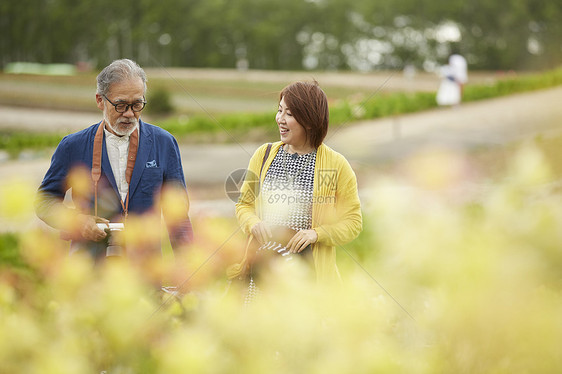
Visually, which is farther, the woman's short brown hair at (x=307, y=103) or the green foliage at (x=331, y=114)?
the green foliage at (x=331, y=114)

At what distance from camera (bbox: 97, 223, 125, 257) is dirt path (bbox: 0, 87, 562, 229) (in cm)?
354

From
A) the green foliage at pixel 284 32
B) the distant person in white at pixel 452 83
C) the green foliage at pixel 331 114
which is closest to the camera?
the green foliage at pixel 331 114

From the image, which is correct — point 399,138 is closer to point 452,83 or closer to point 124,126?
point 452,83

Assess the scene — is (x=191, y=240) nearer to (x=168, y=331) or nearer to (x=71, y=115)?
(x=168, y=331)

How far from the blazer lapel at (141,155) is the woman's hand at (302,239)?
0.52 metres

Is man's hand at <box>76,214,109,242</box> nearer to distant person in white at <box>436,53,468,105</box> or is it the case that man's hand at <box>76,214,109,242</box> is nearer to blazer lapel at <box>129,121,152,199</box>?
blazer lapel at <box>129,121,152,199</box>

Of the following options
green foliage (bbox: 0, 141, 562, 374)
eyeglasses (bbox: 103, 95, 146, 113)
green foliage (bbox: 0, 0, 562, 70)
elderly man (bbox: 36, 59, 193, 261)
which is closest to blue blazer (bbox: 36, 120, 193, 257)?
elderly man (bbox: 36, 59, 193, 261)

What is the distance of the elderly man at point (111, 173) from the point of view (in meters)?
1.85

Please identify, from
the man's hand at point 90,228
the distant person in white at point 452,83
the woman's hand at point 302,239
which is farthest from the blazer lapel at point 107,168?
the distant person in white at point 452,83

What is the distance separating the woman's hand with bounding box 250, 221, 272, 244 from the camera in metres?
1.90

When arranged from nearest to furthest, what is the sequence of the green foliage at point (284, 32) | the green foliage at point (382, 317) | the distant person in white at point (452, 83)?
the green foliage at point (382, 317)
the distant person in white at point (452, 83)
the green foliage at point (284, 32)

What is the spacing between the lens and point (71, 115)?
50.8 ft

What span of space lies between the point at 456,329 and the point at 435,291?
0.07 meters

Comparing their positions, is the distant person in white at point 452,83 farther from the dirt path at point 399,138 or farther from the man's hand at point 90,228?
the man's hand at point 90,228
